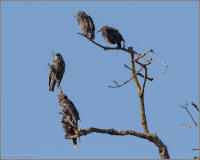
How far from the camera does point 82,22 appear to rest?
12.6m

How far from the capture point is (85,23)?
1250cm

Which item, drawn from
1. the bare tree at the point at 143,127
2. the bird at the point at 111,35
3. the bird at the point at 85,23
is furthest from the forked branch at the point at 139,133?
the bird at the point at 85,23

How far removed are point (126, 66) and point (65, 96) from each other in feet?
7.23

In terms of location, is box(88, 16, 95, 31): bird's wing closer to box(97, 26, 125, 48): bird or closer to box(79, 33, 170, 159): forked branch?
box(97, 26, 125, 48): bird

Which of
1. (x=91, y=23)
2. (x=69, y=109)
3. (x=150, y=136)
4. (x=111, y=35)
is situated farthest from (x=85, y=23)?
(x=150, y=136)

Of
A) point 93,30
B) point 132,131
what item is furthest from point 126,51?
point 93,30

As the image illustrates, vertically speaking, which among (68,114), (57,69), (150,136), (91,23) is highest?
(91,23)

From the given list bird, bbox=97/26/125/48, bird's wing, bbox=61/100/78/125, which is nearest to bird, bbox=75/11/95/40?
bird, bbox=97/26/125/48

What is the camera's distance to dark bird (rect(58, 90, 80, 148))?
857 cm

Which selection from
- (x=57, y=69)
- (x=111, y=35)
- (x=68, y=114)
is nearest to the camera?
(x=68, y=114)

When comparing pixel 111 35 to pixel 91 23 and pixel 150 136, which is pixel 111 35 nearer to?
pixel 91 23

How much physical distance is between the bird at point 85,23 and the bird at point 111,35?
674 millimetres

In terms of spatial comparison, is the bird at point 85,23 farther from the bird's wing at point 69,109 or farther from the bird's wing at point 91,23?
the bird's wing at point 69,109

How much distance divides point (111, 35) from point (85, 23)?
146 cm
